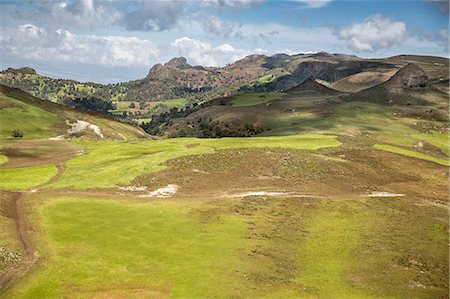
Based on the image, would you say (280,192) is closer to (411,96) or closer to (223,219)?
(223,219)

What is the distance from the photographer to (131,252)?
Answer: 34.0 metres

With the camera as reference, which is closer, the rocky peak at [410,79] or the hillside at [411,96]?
the hillside at [411,96]

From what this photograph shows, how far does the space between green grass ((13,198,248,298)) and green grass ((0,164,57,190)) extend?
10.3 metres

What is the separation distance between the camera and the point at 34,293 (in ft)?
87.8

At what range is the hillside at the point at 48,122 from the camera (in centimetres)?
12031

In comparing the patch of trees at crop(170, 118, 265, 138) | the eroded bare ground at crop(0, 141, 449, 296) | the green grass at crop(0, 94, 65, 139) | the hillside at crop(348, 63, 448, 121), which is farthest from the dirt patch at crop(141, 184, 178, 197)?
the hillside at crop(348, 63, 448, 121)

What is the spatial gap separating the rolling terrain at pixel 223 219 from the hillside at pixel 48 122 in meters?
42.1

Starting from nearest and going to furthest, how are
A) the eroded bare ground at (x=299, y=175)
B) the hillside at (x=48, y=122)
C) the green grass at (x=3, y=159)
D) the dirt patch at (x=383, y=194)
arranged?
the eroded bare ground at (x=299, y=175)
the dirt patch at (x=383, y=194)
the green grass at (x=3, y=159)
the hillside at (x=48, y=122)

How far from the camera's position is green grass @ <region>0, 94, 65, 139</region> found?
117m

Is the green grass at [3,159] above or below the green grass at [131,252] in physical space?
above

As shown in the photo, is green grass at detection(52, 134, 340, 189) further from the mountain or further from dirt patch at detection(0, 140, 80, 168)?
the mountain

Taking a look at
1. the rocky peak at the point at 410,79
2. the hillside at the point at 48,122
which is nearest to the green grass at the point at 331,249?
the hillside at the point at 48,122

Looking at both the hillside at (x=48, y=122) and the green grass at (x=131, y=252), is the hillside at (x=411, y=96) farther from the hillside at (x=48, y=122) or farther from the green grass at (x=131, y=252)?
the green grass at (x=131, y=252)

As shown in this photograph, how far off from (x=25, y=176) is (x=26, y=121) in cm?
7663
